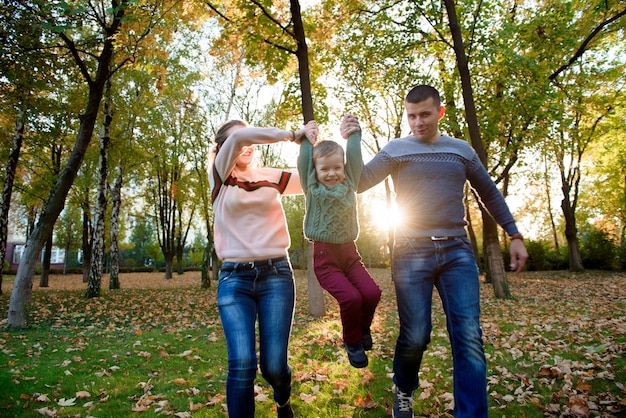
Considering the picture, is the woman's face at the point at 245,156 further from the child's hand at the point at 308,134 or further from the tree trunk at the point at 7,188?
the tree trunk at the point at 7,188

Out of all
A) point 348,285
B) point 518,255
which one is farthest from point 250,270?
point 518,255

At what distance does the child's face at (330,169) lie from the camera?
361cm

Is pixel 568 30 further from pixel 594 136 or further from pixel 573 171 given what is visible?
pixel 573 171

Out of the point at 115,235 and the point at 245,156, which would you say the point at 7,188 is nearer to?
the point at 115,235

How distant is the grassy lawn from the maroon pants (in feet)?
5.57

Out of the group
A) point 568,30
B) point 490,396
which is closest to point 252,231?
point 490,396

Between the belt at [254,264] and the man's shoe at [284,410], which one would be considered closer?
the belt at [254,264]

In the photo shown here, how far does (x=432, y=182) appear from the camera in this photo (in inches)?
136

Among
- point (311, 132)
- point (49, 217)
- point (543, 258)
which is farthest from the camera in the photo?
point (543, 258)

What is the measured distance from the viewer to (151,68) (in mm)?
10570

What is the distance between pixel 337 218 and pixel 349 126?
815 mm

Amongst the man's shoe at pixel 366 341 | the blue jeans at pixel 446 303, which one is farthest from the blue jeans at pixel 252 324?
the blue jeans at pixel 446 303

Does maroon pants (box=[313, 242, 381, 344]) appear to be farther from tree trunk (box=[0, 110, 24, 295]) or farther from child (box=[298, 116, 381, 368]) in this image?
tree trunk (box=[0, 110, 24, 295])

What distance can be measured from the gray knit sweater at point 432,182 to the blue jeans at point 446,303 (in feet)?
0.47
